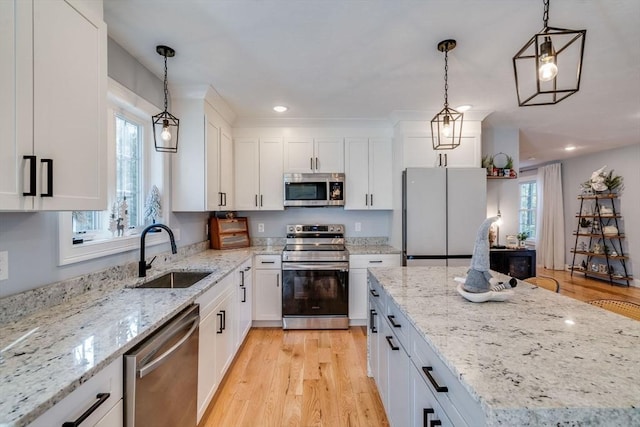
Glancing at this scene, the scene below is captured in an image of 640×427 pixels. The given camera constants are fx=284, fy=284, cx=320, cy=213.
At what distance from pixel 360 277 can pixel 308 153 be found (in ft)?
5.32

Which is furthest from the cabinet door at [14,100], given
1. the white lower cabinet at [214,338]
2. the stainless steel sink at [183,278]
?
the stainless steel sink at [183,278]

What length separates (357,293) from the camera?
10.7ft

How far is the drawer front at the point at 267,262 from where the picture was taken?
128 inches

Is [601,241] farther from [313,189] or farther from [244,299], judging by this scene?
[244,299]

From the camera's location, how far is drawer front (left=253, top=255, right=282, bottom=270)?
3.25 m

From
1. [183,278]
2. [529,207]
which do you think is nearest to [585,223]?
[529,207]

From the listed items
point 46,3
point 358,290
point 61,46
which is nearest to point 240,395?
point 358,290

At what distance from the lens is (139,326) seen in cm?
118

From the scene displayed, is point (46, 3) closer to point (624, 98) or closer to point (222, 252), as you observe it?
point (222, 252)

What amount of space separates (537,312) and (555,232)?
21.6ft

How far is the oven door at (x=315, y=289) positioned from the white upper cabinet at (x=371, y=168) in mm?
927

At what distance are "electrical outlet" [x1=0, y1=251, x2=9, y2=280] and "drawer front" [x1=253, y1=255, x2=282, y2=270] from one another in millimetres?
2137

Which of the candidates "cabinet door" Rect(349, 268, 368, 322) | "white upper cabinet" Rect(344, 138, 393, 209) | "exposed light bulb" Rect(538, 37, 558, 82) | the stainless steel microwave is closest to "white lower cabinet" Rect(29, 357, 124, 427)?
"exposed light bulb" Rect(538, 37, 558, 82)

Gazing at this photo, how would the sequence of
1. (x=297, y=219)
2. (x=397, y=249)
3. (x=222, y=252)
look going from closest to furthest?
(x=222, y=252)
(x=397, y=249)
(x=297, y=219)
